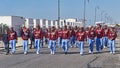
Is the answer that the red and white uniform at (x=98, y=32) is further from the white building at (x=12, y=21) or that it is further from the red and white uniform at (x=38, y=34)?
the white building at (x=12, y=21)

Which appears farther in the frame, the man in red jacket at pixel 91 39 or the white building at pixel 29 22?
the white building at pixel 29 22

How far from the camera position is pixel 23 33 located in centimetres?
2748

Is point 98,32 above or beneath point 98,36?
above

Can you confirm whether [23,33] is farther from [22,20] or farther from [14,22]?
[22,20]

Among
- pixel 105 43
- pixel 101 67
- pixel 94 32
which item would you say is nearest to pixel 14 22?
pixel 105 43

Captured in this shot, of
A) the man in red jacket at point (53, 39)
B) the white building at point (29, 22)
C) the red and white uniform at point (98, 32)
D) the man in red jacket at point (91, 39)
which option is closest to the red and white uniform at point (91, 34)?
the man in red jacket at point (91, 39)

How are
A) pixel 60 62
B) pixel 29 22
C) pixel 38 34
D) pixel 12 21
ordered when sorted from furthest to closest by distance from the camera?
1. pixel 29 22
2. pixel 12 21
3. pixel 38 34
4. pixel 60 62

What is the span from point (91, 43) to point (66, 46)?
1.78m

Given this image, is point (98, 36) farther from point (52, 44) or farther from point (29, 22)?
point (29, 22)

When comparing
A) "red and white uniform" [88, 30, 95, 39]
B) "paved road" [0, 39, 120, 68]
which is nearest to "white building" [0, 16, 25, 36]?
"red and white uniform" [88, 30, 95, 39]

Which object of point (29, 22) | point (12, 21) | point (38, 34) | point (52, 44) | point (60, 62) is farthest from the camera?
point (29, 22)

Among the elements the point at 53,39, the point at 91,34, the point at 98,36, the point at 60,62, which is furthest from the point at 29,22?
the point at 60,62

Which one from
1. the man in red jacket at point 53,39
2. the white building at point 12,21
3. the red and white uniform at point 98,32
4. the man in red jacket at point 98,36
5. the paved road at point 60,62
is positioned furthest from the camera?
the white building at point 12,21

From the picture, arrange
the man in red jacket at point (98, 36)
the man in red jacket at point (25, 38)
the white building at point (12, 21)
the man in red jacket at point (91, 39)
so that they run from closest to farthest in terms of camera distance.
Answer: the man in red jacket at point (25, 38)
the man in red jacket at point (91, 39)
the man in red jacket at point (98, 36)
the white building at point (12, 21)
